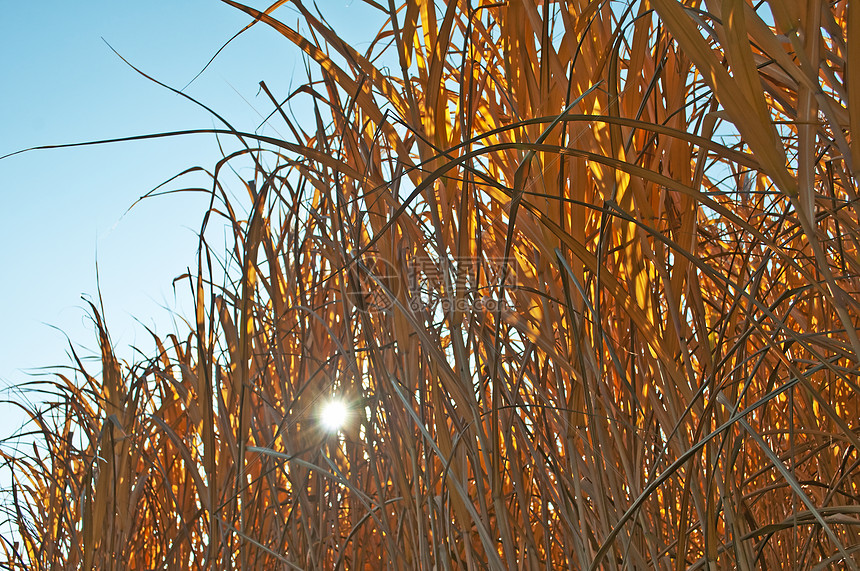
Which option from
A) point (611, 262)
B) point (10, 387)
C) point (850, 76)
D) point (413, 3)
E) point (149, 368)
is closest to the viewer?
point (850, 76)

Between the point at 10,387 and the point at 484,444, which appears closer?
the point at 484,444

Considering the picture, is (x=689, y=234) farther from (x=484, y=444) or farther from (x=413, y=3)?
(x=413, y=3)

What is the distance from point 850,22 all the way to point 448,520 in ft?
1.73

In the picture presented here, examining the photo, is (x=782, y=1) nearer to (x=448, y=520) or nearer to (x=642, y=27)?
(x=642, y=27)

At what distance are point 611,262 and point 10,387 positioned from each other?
5.03ft

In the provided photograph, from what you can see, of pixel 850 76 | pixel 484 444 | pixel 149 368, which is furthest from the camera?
pixel 149 368

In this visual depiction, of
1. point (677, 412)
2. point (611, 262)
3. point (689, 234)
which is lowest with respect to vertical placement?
point (677, 412)

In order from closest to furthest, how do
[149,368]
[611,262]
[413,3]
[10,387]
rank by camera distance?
[413,3] < [611,262] < [149,368] < [10,387]

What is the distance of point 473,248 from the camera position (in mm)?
686

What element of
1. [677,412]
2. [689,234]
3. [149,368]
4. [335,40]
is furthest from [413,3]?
[149,368]

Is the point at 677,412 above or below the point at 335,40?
below

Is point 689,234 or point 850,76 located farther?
point 689,234

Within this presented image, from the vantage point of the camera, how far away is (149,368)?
1.13 meters

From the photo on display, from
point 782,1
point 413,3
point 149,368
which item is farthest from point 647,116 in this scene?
point 149,368
